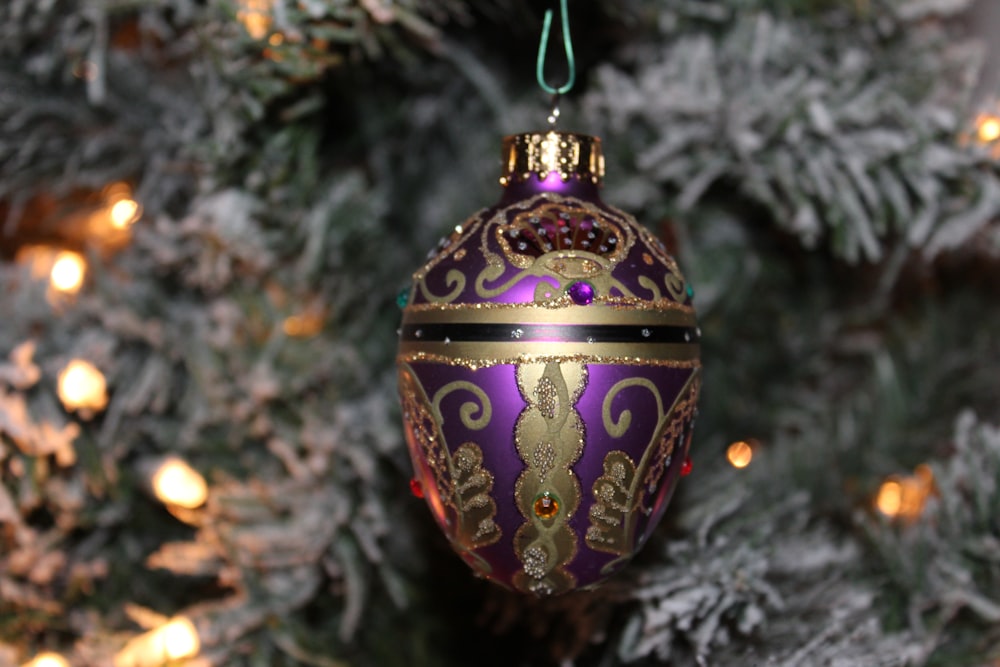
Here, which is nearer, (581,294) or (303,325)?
(581,294)

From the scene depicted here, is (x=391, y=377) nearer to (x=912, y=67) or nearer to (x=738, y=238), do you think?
(x=738, y=238)

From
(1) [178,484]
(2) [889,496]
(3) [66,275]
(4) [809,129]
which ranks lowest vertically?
(2) [889,496]

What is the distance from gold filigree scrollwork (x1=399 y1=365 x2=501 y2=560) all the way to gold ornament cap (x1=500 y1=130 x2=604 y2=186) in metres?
0.14

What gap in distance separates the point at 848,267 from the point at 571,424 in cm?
49

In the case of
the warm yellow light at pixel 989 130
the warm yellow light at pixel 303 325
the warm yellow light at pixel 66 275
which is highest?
the warm yellow light at pixel 989 130

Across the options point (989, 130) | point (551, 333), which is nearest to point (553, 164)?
point (551, 333)

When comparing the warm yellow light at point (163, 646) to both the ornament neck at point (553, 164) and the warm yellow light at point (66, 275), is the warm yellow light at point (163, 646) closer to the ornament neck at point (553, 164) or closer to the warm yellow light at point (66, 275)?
the warm yellow light at point (66, 275)

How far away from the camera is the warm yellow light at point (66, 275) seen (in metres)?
0.71

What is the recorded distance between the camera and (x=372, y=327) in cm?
72

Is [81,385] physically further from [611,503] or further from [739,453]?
[739,453]

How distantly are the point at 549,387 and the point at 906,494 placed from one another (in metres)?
0.43

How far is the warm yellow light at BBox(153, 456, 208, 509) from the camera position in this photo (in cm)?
67

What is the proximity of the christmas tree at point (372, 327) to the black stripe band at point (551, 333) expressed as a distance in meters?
0.17

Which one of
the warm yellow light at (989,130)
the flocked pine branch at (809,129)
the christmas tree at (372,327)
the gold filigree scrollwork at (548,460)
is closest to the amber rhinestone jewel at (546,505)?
the gold filigree scrollwork at (548,460)
